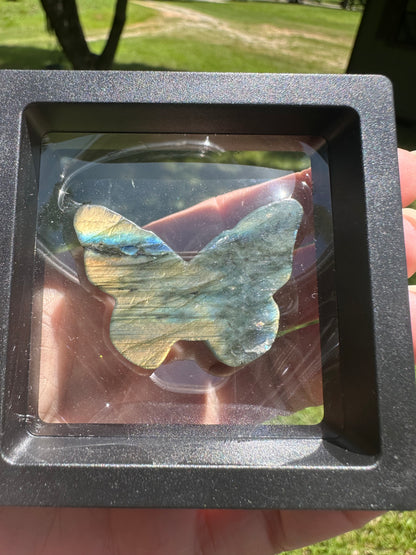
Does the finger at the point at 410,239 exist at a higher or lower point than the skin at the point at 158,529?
higher

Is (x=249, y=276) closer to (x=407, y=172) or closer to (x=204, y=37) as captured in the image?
(x=407, y=172)

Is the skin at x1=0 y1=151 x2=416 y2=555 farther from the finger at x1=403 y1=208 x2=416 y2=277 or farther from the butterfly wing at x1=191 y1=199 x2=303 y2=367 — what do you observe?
the finger at x1=403 y1=208 x2=416 y2=277

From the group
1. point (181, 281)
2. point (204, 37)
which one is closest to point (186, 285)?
point (181, 281)

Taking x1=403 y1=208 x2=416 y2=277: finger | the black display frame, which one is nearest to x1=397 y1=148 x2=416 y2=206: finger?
x1=403 y1=208 x2=416 y2=277: finger

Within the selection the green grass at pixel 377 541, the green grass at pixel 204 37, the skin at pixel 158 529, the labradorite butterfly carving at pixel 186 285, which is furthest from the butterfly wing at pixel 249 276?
the green grass at pixel 204 37

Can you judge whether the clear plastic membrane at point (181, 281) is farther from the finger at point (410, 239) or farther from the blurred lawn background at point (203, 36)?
the blurred lawn background at point (203, 36)

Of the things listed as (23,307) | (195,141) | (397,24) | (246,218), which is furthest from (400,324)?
(397,24)

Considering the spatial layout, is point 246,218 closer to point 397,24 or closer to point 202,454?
point 202,454
